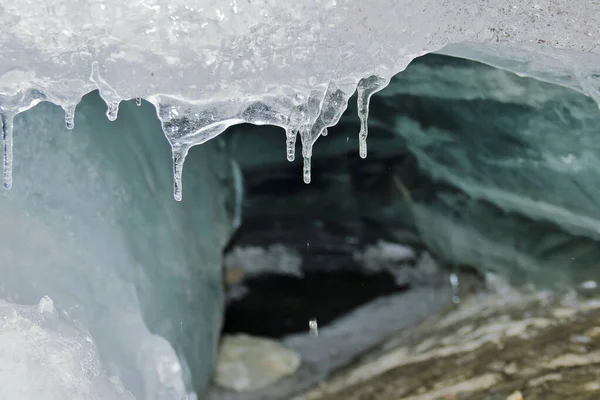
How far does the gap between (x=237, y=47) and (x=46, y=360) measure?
1.73ft

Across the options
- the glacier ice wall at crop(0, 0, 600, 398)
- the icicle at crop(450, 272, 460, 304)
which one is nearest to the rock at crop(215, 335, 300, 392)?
the icicle at crop(450, 272, 460, 304)

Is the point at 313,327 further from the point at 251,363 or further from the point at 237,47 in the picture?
the point at 237,47

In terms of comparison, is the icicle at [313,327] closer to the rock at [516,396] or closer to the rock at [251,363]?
the rock at [251,363]

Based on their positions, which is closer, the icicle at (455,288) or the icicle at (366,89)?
the icicle at (366,89)

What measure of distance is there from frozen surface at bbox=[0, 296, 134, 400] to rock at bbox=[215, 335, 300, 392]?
0.80 m

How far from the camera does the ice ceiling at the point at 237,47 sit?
0.89 m

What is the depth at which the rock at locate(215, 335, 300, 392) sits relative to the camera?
181 centimetres

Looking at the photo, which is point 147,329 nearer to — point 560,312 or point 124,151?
point 124,151

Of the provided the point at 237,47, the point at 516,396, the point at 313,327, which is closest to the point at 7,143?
the point at 237,47

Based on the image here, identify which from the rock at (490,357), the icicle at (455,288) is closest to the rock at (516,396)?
the rock at (490,357)

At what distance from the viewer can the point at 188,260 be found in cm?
162

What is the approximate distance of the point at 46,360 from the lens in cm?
95

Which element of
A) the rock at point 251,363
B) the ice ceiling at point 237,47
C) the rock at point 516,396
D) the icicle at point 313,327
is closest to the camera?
the ice ceiling at point 237,47

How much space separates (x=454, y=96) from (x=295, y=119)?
64 cm
